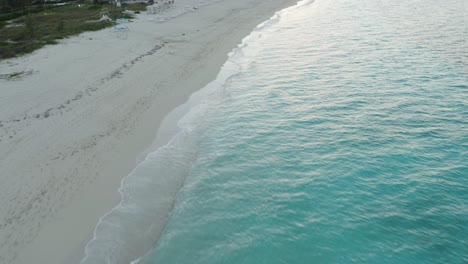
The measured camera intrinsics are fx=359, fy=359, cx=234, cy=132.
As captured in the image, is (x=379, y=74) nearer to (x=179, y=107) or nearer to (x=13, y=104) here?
(x=179, y=107)

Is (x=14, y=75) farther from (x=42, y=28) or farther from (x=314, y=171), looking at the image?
(x=314, y=171)

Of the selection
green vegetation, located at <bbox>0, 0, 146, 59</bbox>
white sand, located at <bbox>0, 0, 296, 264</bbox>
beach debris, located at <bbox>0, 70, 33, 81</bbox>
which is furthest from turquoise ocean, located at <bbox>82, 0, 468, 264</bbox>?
green vegetation, located at <bbox>0, 0, 146, 59</bbox>

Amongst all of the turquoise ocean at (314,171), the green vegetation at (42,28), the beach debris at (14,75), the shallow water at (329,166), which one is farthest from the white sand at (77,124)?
the shallow water at (329,166)

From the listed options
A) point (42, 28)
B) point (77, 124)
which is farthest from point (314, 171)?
point (42, 28)

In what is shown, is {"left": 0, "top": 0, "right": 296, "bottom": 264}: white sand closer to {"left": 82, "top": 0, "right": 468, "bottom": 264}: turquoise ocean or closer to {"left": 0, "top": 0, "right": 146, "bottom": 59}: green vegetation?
{"left": 82, "top": 0, "right": 468, "bottom": 264}: turquoise ocean

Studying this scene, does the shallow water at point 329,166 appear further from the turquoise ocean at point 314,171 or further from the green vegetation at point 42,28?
the green vegetation at point 42,28

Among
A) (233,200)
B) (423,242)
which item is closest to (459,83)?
(423,242)

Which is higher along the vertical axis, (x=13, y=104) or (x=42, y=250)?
(x=13, y=104)
